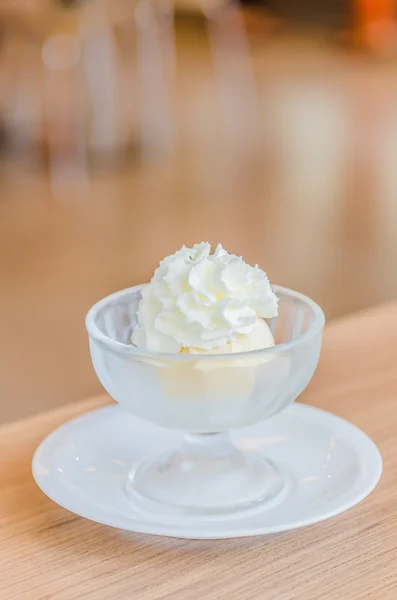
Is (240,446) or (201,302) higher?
(201,302)

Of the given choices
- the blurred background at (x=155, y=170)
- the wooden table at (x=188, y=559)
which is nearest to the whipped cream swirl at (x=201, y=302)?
the wooden table at (x=188, y=559)

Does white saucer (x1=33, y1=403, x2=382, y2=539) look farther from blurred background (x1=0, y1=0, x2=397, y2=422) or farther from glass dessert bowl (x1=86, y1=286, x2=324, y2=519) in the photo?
blurred background (x1=0, y1=0, x2=397, y2=422)

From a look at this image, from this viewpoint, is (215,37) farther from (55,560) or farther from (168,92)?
(55,560)

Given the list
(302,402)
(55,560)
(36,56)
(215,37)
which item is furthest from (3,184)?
(55,560)

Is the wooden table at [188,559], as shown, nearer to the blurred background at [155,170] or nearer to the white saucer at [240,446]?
the white saucer at [240,446]

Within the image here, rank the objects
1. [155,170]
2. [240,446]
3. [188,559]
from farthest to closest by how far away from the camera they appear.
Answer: [155,170], [240,446], [188,559]

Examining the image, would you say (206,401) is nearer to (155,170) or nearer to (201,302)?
(201,302)

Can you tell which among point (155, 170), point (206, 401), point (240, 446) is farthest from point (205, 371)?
point (155, 170)

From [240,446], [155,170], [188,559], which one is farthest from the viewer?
[155,170]
